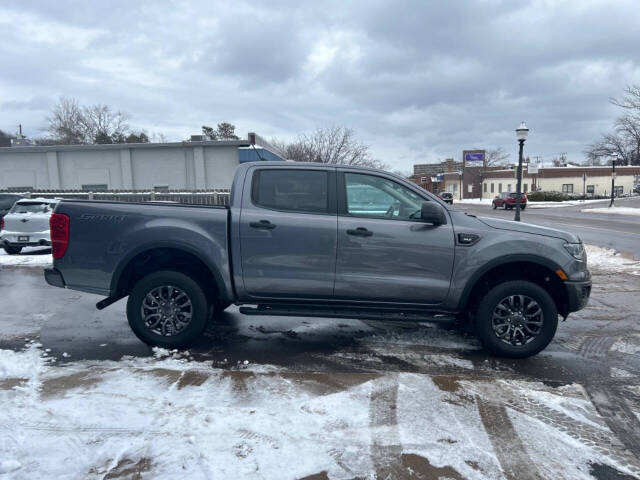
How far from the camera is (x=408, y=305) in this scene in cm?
464

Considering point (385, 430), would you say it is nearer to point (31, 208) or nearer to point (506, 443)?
point (506, 443)

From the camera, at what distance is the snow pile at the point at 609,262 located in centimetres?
992

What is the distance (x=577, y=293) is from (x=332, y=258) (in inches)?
97.9

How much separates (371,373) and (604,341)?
10.1 feet

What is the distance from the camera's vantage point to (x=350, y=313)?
4613 mm

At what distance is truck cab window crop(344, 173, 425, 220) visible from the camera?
465 cm

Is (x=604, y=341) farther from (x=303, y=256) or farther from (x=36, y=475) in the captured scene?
(x=36, y=475)

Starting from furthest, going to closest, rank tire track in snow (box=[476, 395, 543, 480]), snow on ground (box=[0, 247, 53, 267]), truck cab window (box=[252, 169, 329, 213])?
snow on ground (box=[0, 247, 53, 267]), truck cab window (box=[252, 169, 329, 213]), tire track in snow (box=[476, 395, 543, 480])

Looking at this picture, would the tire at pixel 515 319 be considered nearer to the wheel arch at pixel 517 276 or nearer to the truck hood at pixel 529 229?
the wheel arch at pixel 517 276

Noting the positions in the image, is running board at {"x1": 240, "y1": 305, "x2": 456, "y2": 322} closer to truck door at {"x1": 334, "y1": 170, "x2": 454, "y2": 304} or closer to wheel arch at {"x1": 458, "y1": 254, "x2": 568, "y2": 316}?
truck door at {"x1": 334, "y1": 170, "x2": 454, "y2": 304}

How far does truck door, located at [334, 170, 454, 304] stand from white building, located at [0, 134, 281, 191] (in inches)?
721

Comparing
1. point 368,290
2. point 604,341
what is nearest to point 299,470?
point 368,290

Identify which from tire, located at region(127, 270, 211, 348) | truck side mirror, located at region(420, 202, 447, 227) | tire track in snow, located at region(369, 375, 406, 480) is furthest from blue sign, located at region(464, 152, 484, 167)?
tire track in snow, located at region(369, 375, 406, 480)

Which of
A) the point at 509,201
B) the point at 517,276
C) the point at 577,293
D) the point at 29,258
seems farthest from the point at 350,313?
the point at 509,201
